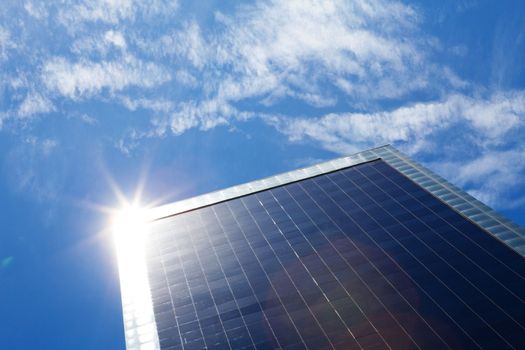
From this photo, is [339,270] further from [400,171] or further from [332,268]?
[400,171]

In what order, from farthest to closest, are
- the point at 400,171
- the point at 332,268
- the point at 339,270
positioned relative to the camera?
the point at 400,171 < the point at 332,268 < the point at 339,270

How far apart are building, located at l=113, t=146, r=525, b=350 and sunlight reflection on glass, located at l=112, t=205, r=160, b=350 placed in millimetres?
150

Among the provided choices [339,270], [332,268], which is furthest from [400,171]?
[339,270]

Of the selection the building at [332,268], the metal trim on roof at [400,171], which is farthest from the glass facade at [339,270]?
the metal trim on roof at [400,171]

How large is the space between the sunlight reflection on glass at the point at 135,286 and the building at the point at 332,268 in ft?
0.49

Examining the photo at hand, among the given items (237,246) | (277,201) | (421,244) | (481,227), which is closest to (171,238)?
(237,246)

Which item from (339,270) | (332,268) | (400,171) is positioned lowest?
(339,270)

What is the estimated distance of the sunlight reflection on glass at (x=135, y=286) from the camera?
5562 cm

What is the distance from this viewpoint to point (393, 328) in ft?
164

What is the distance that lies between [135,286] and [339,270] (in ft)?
73.4

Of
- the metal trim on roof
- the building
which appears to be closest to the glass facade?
the building

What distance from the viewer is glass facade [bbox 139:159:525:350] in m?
50.2

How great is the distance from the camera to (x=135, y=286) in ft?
208

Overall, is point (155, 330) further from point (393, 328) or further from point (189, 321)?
point (393, 328)
